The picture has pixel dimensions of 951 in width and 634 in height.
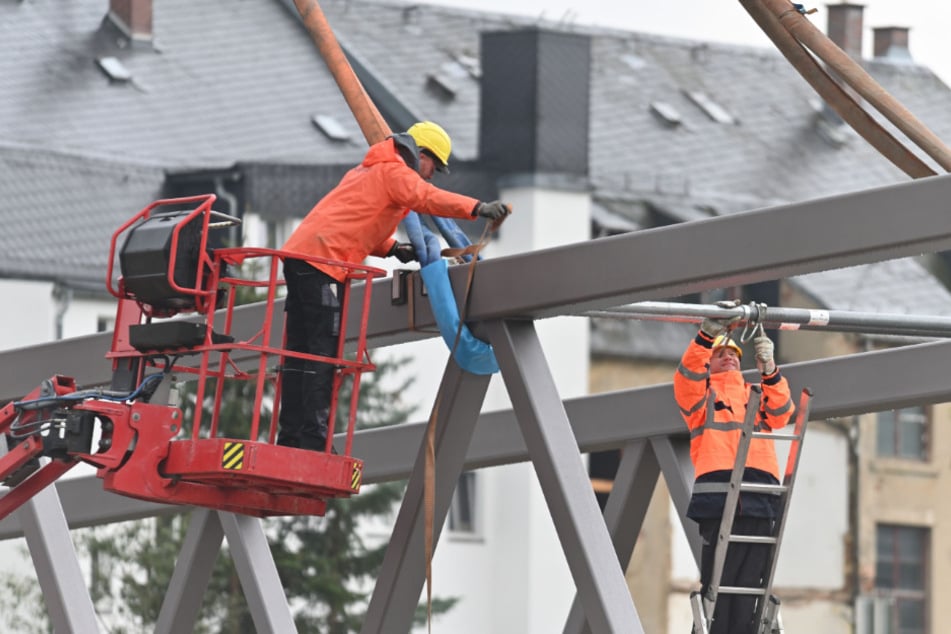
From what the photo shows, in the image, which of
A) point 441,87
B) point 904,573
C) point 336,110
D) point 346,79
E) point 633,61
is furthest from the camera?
point 633,61

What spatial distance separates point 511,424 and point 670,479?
128cm

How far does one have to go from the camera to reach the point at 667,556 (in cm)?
4900

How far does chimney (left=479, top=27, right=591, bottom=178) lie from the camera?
157 feet

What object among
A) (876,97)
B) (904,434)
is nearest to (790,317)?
(876,97)

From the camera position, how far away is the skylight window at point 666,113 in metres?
53.7

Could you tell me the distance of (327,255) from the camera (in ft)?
33.9

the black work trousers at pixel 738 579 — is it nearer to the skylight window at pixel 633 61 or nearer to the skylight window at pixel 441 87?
the skylight window at pixel 441 87

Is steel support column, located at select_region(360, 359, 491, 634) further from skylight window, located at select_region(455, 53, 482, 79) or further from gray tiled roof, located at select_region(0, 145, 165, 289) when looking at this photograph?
skylight window, located at select_region(455, 53, 482, 79)

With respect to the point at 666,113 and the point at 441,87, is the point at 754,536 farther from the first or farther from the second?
the point at 666,113

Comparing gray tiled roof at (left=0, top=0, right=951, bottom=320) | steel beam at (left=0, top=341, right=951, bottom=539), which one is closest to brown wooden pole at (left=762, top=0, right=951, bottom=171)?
steel beam at (left=0, top=341, right=951, bottom=539)

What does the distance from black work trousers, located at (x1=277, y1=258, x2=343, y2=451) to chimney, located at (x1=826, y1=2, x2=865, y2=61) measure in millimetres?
51297

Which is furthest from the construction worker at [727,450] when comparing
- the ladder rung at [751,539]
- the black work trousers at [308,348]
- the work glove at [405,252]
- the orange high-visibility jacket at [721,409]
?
the black work trousers at [308,348]

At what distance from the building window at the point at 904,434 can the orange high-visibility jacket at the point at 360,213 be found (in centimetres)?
4196

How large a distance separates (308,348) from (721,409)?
5.69 ft
